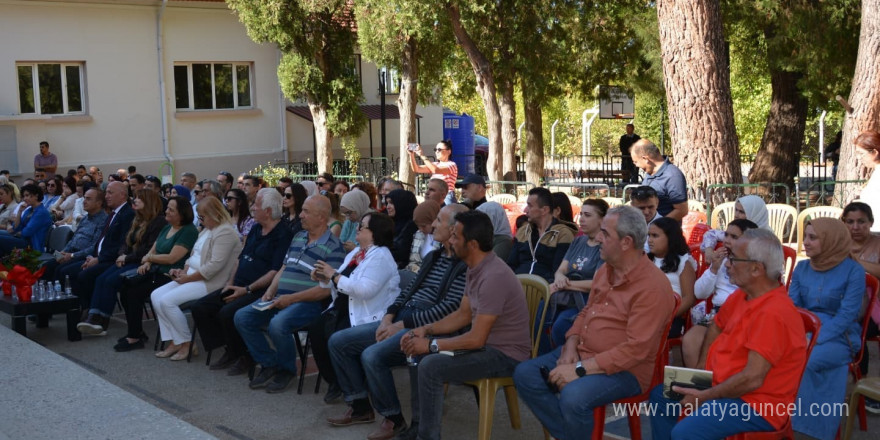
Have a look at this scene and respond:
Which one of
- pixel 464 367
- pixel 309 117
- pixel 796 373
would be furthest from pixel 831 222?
pixel 309 117

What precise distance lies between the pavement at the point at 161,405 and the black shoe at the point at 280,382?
0.21ft

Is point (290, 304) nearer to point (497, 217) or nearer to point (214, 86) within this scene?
point (497, 217)

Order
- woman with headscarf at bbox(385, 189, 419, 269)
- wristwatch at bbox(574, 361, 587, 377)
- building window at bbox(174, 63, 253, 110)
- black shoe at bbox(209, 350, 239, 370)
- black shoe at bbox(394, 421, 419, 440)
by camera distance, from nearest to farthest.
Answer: wristwatch at bbox(574, 361, 587, 377) < black shoe at bbox(394, 421, 419, 440) < black shoe at bbox(209, 350, 239, 370) < woman with headscarf at bbox(385, 189, 419, 269) < building window at bbox(174, 63, 253, 110)

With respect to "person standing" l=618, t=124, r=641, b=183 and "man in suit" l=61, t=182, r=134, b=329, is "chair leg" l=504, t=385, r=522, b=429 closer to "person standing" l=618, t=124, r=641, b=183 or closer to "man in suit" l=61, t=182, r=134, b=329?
"man in suit" l=61, t=182, r=134, b=329

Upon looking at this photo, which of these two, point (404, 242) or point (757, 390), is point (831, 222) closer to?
point (757, 390)

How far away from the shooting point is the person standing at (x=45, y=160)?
1955cm

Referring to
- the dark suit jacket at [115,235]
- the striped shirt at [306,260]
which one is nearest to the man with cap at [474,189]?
the striped shirt at [306,260]

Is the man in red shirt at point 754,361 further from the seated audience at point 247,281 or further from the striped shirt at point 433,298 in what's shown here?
the seated audience at point 247,281

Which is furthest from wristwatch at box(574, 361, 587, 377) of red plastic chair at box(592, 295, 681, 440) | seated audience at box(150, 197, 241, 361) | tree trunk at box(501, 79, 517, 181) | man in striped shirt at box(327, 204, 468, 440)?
tree trunk at box(501, 79, 517, 181)

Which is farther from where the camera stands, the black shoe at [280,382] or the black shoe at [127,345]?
the black shoe at [127,345]

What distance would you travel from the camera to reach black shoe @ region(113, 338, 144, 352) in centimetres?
819

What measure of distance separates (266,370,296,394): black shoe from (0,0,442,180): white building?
15466 mm

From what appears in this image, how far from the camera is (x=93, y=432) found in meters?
4.50

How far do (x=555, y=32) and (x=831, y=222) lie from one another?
15.7m
